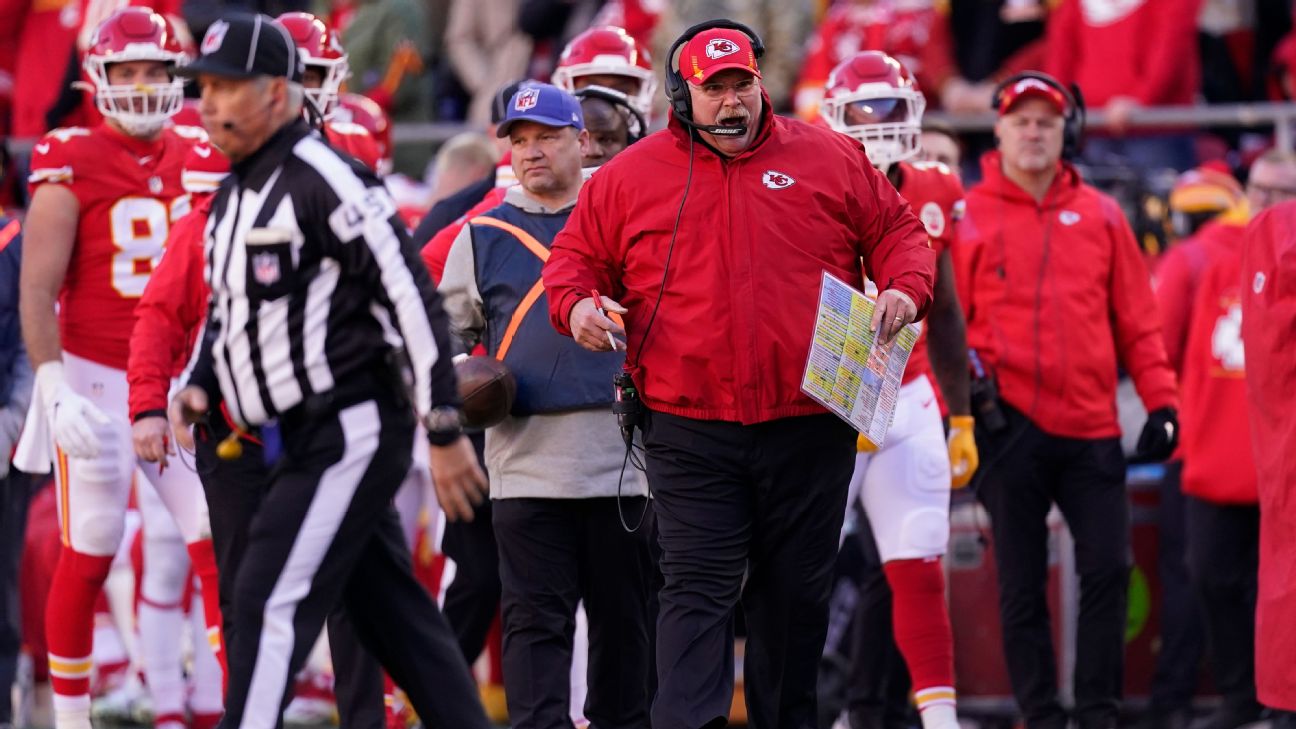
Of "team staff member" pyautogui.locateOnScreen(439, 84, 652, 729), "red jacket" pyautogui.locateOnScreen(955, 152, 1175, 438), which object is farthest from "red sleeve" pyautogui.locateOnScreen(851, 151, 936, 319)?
"red jacket" pyautogui.locateOnScreen(955, 152, 1175, 438)

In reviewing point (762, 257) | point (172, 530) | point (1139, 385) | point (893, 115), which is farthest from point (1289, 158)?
point (172, 530)

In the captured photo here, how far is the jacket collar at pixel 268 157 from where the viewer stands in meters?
5.32

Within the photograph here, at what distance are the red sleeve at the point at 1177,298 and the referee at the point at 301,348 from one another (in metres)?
4.35

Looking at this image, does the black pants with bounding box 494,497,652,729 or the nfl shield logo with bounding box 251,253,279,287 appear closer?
the nfl shield logo with bounding box 251,253,279,287

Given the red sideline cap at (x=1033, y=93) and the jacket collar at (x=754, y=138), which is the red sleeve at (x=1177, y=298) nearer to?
the red sideline cap at (x=1033, y=93)

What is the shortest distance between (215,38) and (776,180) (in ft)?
4.96

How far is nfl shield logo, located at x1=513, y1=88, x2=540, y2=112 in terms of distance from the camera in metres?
6.39

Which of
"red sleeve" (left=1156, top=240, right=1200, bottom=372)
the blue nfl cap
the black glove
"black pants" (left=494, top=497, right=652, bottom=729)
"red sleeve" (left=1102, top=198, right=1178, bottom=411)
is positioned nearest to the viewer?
"black pants" (left=494, top=497, right=652, bottom=729)

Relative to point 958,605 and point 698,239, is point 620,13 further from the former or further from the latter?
point 698,239

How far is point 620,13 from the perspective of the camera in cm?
1219

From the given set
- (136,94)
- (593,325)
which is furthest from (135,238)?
(593,325)

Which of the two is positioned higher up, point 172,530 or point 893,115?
point 893,115

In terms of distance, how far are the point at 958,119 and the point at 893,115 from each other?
12.1 feet

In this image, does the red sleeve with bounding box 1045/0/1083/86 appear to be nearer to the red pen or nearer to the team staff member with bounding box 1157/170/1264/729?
the team staff member with bounding box 1157/170/1264/729
